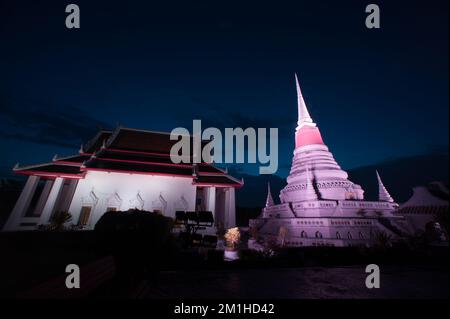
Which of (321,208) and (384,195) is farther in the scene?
(384,195)

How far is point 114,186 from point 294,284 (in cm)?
1591

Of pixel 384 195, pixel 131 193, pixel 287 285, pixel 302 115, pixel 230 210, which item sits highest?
pixel 302 115

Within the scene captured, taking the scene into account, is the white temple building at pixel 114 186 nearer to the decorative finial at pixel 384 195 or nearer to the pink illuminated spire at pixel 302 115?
the pink illuminated spire at pixel 302 115

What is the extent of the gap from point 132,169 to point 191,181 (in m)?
4.95

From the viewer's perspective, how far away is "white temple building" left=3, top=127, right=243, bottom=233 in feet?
50.4

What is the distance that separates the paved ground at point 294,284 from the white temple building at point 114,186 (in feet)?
32.7

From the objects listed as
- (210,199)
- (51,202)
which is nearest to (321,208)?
(210,199)

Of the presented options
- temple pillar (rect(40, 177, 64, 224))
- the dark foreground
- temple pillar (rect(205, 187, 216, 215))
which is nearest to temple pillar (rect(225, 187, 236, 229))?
temple pillar (rect(205, 187, 216, 215))

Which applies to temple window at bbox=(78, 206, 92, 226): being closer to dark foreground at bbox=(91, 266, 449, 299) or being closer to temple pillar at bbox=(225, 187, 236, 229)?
temple pillar at bbox=(225, 187, 236, 229)

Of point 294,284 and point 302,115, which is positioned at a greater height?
point 302,115

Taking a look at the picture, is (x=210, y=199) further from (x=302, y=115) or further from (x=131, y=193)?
(x=302, y=115)

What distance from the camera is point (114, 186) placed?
16.4 metres

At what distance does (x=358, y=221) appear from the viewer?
64.3ft

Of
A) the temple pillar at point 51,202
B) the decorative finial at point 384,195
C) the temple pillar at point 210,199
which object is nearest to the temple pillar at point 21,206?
the temple pillar at point 51,202
